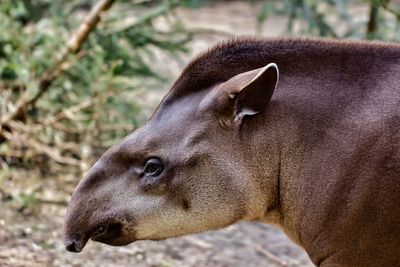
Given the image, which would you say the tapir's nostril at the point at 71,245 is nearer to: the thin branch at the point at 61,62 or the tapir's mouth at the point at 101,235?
the tapir's mouth at the point at 101,235

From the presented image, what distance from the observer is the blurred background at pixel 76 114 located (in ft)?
16.9

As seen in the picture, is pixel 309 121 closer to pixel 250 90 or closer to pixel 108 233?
pixel 250 90

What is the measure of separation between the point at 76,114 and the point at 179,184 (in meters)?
3.09

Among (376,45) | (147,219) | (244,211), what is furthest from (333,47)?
(147,219)

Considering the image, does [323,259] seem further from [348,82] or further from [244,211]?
[348,82]

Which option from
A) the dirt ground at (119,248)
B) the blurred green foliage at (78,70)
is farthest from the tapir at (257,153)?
the blurred green foliage at (78,70)

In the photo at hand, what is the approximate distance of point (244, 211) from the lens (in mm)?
3336

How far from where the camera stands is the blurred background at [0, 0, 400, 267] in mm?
5145

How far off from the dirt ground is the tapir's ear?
6.25 feet

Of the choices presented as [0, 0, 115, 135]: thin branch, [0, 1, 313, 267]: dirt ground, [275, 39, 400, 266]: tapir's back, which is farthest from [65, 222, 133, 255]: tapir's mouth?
[0, 0, 115, 135]: thin branch

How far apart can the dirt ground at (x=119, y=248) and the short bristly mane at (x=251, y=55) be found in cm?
179

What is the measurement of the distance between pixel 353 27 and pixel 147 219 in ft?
13.8

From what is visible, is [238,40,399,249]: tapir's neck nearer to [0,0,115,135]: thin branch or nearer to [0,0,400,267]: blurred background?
[0,0,400,267]: blurred background

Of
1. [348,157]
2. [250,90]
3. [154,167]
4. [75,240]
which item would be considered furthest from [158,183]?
[348,157]
